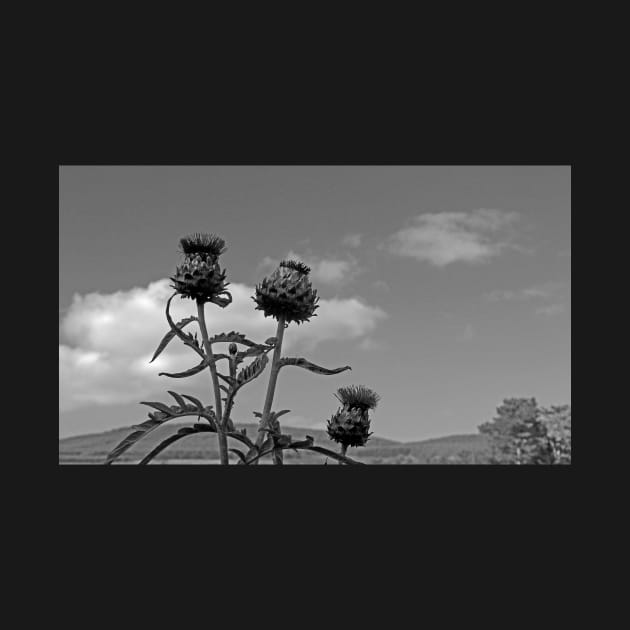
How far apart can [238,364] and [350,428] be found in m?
0.46

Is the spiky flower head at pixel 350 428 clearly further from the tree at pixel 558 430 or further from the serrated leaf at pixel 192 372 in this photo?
the tree at pixel 558 430

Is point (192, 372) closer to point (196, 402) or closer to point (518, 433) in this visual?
point (196, 402)

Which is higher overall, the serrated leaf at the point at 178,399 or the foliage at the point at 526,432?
the serrated leaf at the point at 178,399

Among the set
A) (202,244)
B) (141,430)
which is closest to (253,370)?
(141,430)

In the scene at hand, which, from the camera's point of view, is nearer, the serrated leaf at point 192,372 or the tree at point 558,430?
the serrated leaf at point 192,372

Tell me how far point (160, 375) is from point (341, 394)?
2.34 feet

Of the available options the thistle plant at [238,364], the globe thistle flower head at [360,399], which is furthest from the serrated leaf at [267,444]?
the globe thistle flower head at [360,399]

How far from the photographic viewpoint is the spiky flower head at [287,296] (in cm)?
241

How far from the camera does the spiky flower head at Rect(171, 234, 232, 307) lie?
2443 mm

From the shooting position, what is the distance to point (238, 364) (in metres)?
2.33

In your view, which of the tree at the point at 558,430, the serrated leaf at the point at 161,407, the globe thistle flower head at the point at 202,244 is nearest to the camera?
the serrated leaf at the point at 161,407

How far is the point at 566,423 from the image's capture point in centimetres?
3095

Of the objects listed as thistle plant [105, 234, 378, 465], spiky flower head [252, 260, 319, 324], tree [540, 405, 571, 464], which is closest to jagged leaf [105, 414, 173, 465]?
thistle plant [105, 234, 378, 465]

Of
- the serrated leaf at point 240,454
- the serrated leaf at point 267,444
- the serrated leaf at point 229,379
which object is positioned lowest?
the serrated leaf at point 240,454
